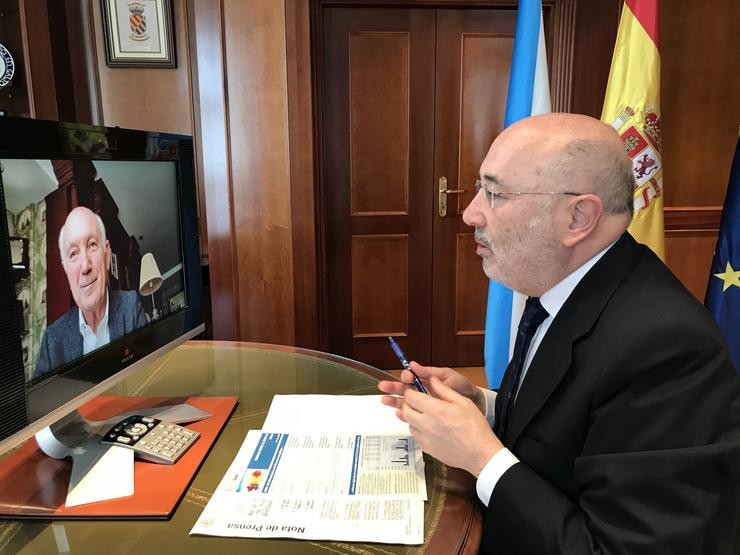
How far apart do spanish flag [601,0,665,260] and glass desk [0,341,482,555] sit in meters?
A: 1.31

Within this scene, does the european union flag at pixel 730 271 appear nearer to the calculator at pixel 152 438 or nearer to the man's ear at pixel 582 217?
the man's ear at pixel 582 217

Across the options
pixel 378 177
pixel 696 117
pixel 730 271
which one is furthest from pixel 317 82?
pixel 730 271

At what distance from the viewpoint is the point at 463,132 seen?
3.18 meters

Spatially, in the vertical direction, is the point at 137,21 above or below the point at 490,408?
above

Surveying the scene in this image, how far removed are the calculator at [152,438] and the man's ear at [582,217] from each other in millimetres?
722

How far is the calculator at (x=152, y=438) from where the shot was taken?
95 centimetres

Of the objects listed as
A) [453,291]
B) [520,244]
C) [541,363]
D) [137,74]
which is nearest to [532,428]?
[541,363]

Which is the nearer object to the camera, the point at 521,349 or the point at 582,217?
the point at 582,217

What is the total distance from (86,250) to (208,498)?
1.44 feet

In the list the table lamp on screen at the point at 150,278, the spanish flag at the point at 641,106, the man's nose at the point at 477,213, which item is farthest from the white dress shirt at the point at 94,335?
the spanish flag at the point at 641,106

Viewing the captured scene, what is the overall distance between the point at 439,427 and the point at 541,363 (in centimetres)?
19

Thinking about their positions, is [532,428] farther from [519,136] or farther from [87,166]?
[87,166]

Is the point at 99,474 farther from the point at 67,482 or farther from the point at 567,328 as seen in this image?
the point at 567,328

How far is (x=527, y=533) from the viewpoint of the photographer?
76cm
